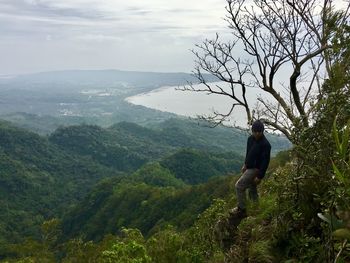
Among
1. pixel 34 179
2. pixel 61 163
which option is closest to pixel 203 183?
pixel 34 179

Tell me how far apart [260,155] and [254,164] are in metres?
0.20

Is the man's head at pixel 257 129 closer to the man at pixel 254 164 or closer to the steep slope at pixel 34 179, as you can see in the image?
the man at pixel 254 164

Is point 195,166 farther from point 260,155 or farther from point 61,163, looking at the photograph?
point 260,155

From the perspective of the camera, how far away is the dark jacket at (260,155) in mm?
6172

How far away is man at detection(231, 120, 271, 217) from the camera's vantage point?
615cm

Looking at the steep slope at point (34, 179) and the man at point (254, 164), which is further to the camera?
the steep slope at point (34, 179)

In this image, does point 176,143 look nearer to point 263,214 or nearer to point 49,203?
point 49,203

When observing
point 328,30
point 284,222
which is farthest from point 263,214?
point 328,30

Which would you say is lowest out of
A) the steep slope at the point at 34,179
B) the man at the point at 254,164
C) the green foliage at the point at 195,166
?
the steep slope at the point at 34,179

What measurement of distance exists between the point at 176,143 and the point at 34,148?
5220 cm

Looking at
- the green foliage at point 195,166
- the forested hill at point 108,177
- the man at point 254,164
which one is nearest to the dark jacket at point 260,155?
the man at point 254,164

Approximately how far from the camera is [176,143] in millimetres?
150125

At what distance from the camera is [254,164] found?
6348 millimetres

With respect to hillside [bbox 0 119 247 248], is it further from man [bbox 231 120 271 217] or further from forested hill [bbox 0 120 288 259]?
man [bbox 231 120 271 217]
